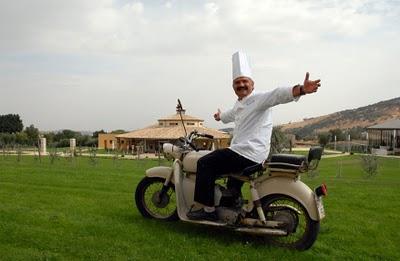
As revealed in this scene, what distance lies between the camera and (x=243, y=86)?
17.1 feet

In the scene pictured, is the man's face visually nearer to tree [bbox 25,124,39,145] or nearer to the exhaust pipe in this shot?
the exhaust pipe

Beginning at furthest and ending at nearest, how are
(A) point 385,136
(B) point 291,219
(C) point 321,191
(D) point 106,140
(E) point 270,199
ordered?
(D) point 106,140 < (A) point 385,136 < (E) point 270,199 < (B) point 291,219 < (C) point 321,191

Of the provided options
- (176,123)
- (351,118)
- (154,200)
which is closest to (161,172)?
(154,200)

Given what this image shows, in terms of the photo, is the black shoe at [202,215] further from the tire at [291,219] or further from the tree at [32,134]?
the tree at [32,134]

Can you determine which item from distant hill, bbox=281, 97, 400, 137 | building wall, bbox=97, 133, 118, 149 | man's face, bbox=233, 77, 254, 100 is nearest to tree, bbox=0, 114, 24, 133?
building wall, bbox=97, 133, 118, 149

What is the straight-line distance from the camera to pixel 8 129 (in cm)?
6206

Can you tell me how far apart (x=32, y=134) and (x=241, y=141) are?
50.0 m

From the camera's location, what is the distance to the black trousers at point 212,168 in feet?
16.6

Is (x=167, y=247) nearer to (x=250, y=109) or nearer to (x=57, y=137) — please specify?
(x=250, y=109)

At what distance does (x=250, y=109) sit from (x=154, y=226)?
1.83 m

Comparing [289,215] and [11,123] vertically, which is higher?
[11,123]

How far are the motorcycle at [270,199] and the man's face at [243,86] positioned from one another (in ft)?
2.60

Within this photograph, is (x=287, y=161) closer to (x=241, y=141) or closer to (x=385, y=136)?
(x=241, y=141)

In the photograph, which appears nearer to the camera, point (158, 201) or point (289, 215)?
point (289, 215)
